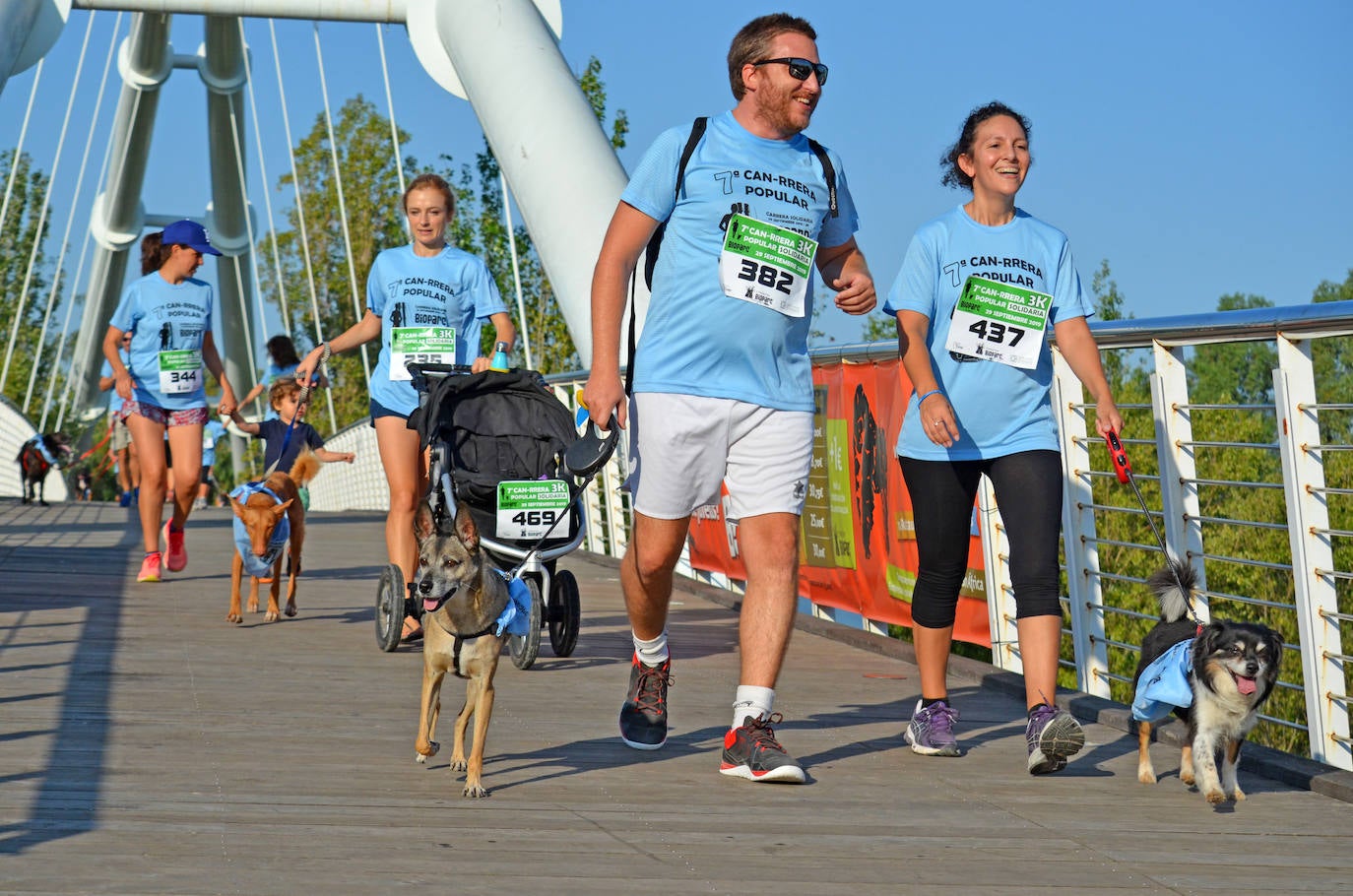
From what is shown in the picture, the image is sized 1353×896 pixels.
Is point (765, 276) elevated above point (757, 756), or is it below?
above

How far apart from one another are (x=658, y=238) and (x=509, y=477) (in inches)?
83.9

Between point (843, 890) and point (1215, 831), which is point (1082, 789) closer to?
point (1215, 831)

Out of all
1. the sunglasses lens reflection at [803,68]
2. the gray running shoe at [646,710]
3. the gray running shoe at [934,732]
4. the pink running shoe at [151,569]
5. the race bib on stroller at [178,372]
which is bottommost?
the gray running shoe at [934,732]

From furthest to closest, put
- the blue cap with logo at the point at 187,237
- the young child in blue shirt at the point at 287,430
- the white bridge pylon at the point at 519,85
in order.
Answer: the white bridge pylon at the point at 519,85
the blue cap with logo at the point at 187,237
the young child in blue shirt at the point at 287,430

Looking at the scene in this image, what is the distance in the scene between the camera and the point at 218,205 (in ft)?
118

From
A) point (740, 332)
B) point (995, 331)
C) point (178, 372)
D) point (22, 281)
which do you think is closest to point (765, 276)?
point (740, 332)

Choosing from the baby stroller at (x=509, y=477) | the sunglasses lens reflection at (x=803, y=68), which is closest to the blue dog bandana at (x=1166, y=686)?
the sunglasses lens reflection at (x=803, y=68)

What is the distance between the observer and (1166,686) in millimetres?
Result: 4695

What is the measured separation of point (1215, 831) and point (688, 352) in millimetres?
1774

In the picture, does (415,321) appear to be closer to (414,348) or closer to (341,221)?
(414,348)

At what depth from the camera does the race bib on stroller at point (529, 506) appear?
674cm

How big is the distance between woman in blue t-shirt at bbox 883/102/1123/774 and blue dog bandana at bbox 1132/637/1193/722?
1.00 feet

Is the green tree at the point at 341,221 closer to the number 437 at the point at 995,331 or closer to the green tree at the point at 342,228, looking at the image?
the green tree at the point at 342,228

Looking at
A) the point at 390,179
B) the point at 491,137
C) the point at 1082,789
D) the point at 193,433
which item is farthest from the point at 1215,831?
the point at 390,179
